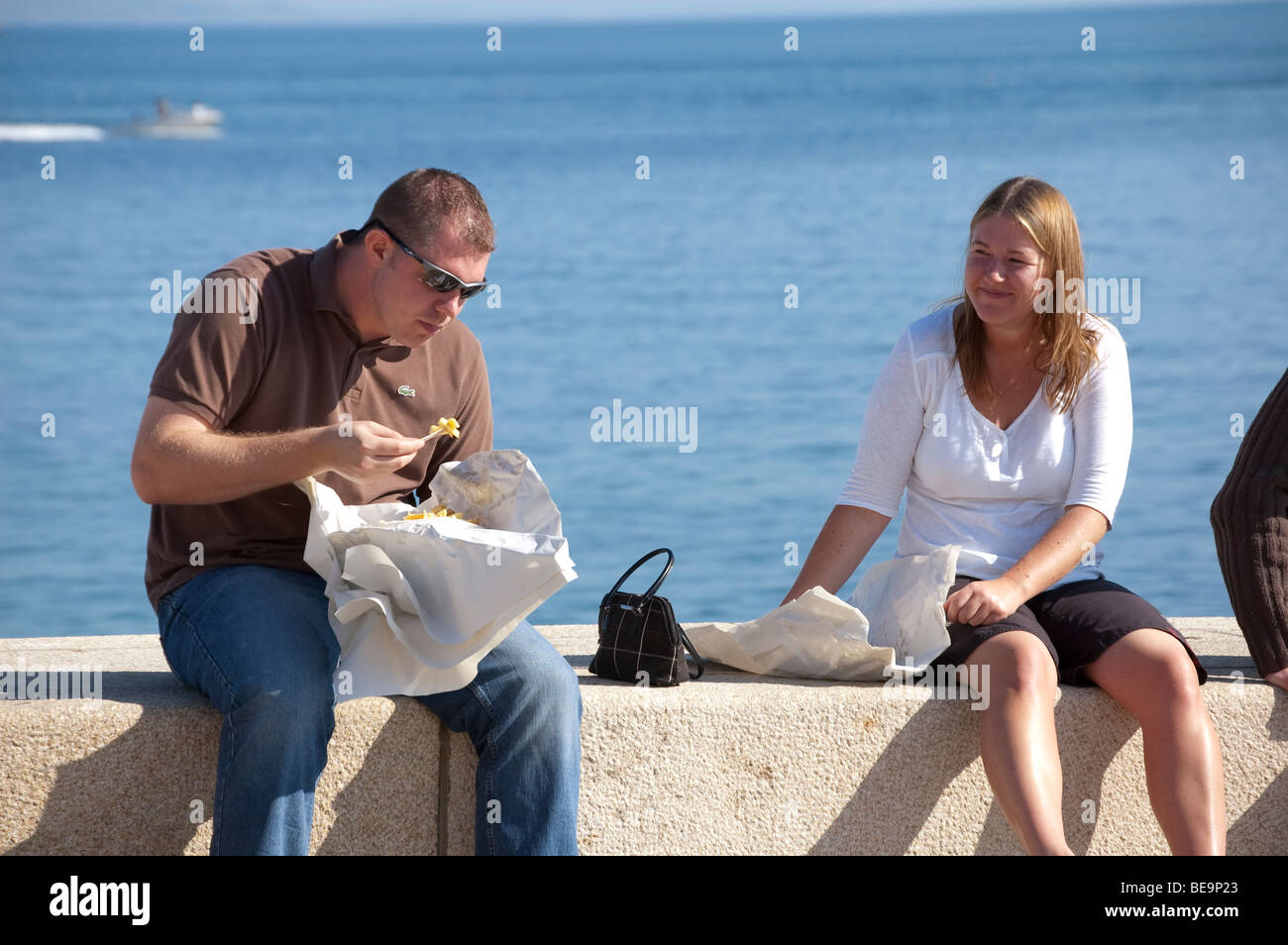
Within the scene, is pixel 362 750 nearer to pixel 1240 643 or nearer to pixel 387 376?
pixel 387 376

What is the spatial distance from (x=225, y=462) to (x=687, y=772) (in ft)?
3.93

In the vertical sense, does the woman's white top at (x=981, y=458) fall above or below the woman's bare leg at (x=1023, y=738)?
above

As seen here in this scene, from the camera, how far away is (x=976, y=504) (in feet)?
11.9

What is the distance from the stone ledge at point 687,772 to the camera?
9.73ft

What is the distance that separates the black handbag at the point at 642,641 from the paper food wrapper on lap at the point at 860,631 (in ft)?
0.72

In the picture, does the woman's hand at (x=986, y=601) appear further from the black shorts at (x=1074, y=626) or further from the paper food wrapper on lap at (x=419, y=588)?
the paper food wrapper on lap at (x=419, y=588)

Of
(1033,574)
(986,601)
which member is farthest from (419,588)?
(1033,574)

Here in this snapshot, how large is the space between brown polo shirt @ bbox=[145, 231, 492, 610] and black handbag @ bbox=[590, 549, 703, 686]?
Answer: 20.6 inches

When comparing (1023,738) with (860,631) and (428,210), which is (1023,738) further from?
(428,210)

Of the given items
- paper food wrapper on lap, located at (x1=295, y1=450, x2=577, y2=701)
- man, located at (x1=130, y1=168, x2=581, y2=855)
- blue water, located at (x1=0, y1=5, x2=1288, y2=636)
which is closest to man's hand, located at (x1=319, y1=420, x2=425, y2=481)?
man, located at (x1=130, y1=168, x2=581, y2=855)

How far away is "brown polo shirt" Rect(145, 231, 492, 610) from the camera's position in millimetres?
Result: 3008

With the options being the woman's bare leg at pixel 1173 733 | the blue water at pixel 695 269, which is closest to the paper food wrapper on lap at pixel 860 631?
the woman's bare leg at pixel 1173 733

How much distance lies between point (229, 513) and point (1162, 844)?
2257mm

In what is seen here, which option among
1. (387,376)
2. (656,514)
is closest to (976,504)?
(387,376)
